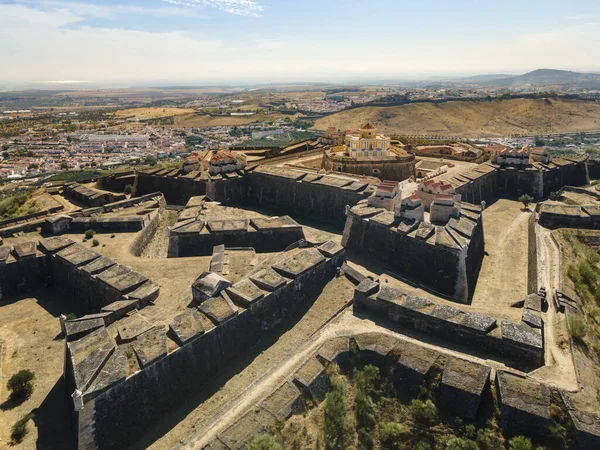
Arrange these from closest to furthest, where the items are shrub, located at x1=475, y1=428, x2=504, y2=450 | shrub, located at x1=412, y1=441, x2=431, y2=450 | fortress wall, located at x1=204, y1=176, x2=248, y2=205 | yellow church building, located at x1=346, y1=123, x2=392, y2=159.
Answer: shrub, located at x1=475, y1=428, x2=504, y2=450 → shrub, located at x1=412, y1=441, x2=431, y2=450 → fortress wall, located at x1=204, y1=176, x2=248, y2=205 → yellow church building, located at x1=346, y1=123, x2=392, y2=159

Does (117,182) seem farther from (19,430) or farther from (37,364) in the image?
(19,430)

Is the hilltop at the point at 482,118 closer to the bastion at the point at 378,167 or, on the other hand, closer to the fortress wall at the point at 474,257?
the bastion at the point at 378,167

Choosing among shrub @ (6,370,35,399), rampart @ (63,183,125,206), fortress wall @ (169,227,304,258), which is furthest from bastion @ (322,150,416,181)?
shrub @ (6,370,35,399)

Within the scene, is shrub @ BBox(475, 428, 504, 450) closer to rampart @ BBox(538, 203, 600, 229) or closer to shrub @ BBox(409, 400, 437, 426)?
shrub @ BBox(409, 400, 437, 426)

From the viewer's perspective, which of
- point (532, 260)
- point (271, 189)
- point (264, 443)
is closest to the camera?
point (264, 443)

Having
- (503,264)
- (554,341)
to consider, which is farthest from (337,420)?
(503,264)

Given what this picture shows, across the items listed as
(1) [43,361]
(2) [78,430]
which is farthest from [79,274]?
(2) [78,430]

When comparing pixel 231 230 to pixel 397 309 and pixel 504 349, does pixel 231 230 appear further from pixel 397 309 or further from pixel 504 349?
pixel 504 349
